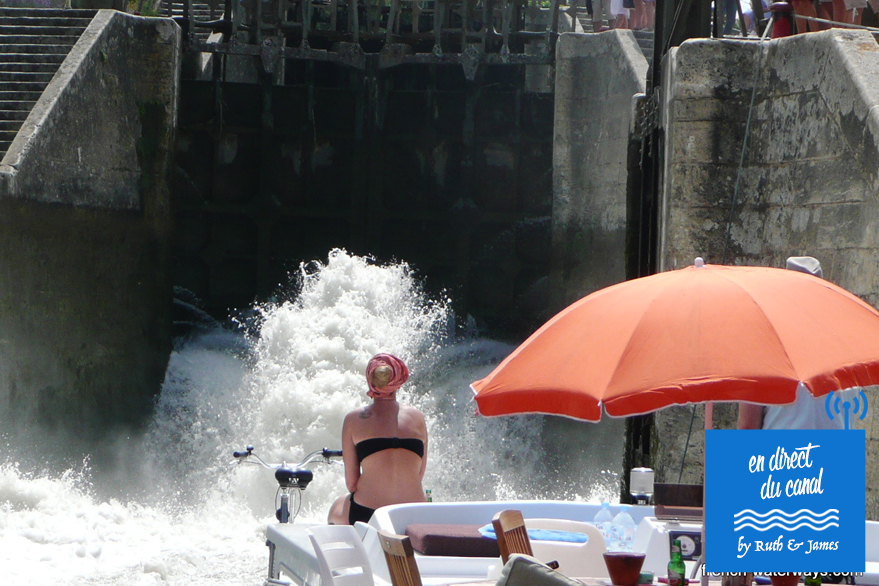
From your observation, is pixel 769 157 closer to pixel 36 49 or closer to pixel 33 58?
pixel 33 58

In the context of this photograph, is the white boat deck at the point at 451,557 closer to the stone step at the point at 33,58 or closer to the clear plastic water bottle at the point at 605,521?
the clear plastic water bottle at the point at 605,521

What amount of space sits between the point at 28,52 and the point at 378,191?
4.08m

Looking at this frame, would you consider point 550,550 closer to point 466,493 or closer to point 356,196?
point 466,493

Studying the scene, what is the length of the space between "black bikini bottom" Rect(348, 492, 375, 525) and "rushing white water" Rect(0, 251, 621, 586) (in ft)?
8.75

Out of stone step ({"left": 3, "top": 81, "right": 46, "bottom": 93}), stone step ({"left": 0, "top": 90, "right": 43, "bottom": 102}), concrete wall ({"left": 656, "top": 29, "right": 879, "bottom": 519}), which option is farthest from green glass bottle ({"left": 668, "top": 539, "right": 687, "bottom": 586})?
stone step ({"left": 3, "top": 81, "right": 46, "bottom": 93})

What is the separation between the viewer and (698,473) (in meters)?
6.26

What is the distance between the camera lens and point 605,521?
3963 millimetres

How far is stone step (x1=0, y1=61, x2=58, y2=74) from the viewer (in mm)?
10516

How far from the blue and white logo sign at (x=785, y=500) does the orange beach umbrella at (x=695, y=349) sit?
15 centimetres

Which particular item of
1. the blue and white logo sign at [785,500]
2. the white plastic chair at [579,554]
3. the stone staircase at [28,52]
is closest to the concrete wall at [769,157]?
the white plastic chair at [579,554]

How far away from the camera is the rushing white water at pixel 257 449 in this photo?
24.7 ft

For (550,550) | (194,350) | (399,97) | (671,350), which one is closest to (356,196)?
(399,97)

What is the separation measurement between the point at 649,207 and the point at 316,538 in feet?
15.6

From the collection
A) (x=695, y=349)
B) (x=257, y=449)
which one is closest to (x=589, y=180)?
(x=257, y=449)
